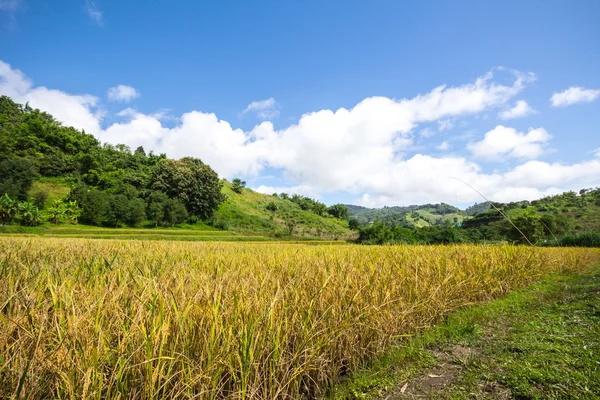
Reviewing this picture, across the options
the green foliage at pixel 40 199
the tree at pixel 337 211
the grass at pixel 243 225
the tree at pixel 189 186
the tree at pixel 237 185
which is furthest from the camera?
the tree at pixel 337 211

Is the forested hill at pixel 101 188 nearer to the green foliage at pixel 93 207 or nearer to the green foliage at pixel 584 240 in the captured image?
the green foliage at pixel 93 207

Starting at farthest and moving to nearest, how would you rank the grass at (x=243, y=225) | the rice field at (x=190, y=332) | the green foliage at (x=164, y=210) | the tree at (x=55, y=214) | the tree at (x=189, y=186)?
1. the tree at (x=189, y=186)
2. the green foliage at (x=164, y=210)
3. the tree at (x=55, y=214)
4. the grass at (x=243, y=225)
5. the rice field at (x=190, y=332)

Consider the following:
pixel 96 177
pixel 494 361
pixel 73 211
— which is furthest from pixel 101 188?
pixel 494 361

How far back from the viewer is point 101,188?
47344 millimetres

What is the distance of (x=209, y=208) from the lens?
157 feet

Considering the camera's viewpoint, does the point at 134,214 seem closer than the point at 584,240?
No

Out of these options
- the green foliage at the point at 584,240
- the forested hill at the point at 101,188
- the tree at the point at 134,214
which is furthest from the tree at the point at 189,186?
the green foliage at the point at 584,240

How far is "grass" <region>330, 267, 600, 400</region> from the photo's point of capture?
2.21 m

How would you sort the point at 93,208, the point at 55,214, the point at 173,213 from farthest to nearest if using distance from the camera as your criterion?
1. the point at 173,213
2. the point at 93,208
3. the point at 55,214

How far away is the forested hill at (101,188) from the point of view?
119 ft

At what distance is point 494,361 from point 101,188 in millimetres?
58287

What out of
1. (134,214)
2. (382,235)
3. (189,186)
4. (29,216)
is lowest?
(382,235)

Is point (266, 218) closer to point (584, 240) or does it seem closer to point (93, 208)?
point (93, 208)

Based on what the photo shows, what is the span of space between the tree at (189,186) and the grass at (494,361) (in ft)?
154
